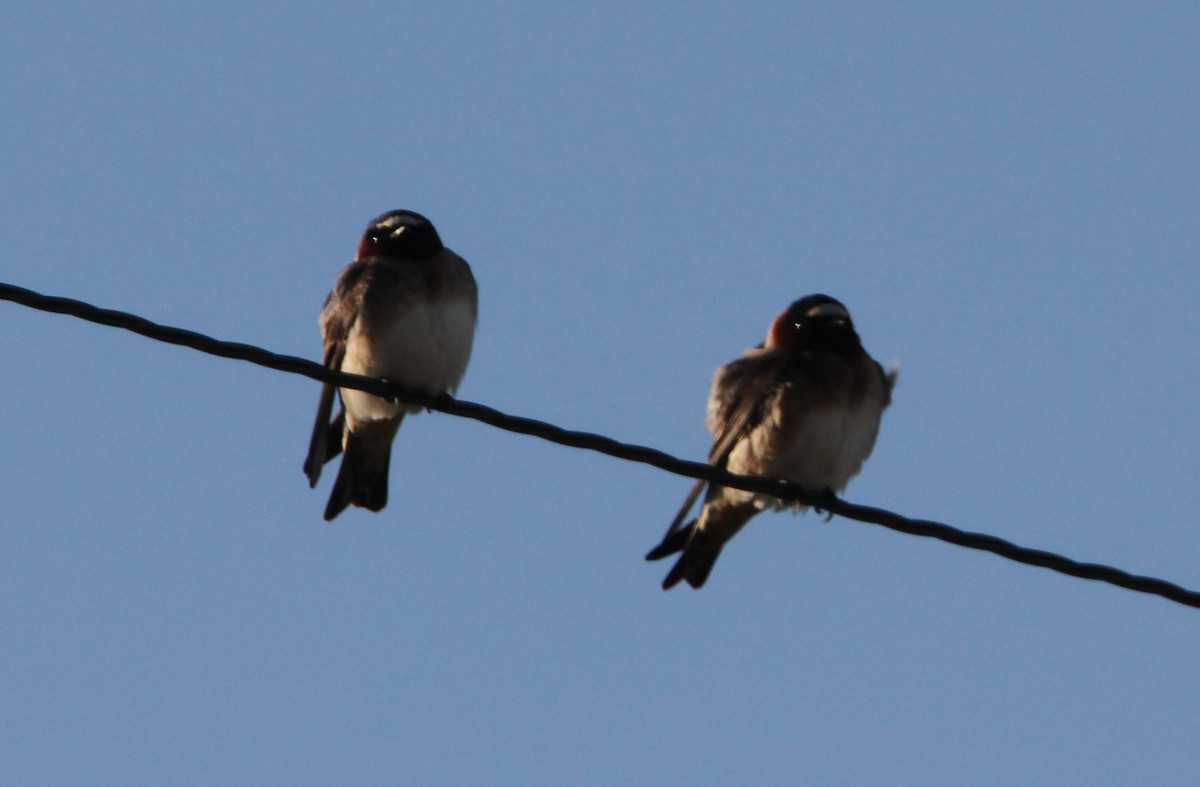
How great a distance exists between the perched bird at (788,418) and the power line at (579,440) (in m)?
2.75

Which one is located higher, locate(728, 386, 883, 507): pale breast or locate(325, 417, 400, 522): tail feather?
locate(728, 386, 883, 507): pale breast

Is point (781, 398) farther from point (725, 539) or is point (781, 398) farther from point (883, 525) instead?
point (883, 525)

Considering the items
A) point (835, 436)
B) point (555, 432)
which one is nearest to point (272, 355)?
point (555, 432)

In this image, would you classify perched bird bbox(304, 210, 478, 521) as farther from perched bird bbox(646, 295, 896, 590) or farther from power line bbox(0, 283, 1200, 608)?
power line bbox(0, 283, 1200, 608)

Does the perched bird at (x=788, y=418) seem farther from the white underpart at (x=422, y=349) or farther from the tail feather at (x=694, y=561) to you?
the white underpart at (x=422, y=349)

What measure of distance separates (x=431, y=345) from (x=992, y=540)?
3.78 m

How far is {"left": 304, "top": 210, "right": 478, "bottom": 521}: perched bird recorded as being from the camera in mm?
9477

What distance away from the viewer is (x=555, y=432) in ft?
20.7

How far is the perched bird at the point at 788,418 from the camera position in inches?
372

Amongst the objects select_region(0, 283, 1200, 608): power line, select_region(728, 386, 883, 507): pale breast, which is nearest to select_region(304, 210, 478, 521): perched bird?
select_region(728, 386, 883, 507): pale breast

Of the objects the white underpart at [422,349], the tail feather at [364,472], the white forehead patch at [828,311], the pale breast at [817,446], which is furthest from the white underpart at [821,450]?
the tail feather at [364,472]

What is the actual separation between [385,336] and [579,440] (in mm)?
3329

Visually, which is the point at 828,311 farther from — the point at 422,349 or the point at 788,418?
the point at 422,349

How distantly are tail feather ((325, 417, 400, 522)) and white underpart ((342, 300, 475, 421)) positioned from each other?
0.63 meters
